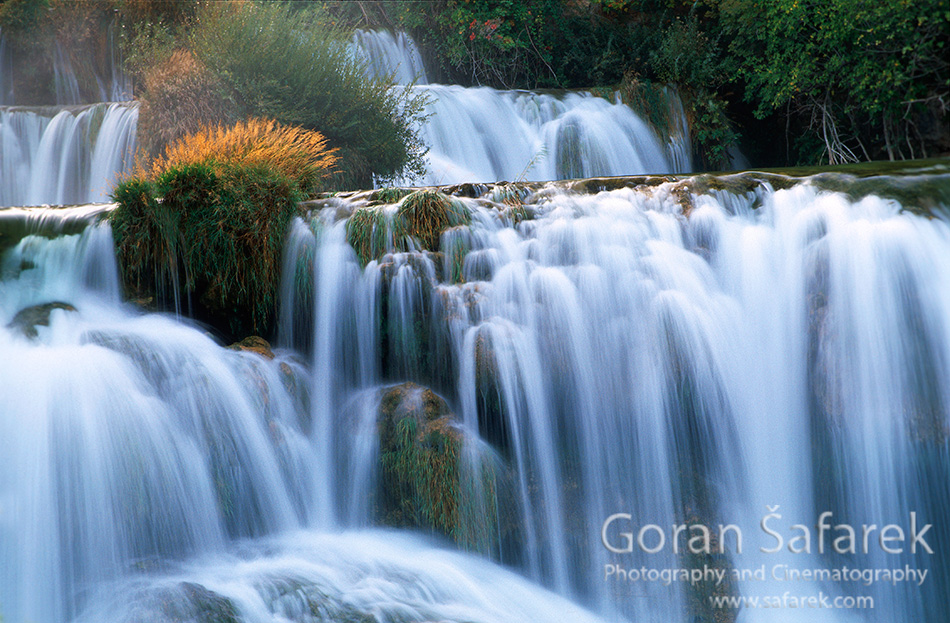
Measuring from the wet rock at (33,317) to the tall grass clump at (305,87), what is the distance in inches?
127

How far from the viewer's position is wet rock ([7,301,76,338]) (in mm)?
5095

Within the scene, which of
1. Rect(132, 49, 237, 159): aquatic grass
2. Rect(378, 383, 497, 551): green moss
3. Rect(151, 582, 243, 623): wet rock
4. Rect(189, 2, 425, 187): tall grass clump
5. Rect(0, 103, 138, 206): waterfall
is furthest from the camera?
Rect(0, 103, 138, 206): waterfall

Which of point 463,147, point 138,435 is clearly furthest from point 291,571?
point 463,147

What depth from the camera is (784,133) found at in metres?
11.0

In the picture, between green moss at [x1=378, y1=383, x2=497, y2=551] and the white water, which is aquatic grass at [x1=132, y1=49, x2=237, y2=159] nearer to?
the white water

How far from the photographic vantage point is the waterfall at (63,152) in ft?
29.9

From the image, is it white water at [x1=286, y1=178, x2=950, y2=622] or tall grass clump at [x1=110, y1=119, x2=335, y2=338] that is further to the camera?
tall grass clump at [x1=110, y1=119, x2=335, y2=338]

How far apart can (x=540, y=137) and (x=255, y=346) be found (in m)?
5.72

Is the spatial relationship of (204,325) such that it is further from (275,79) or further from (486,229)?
(275,79)

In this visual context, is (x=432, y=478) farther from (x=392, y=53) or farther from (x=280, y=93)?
(x=392, y=53)

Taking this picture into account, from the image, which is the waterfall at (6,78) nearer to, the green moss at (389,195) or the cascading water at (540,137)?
the cascading water at (540,137)

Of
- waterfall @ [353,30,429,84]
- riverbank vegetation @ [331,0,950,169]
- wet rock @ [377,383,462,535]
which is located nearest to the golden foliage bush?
wet rock @ [377,383,462,535]

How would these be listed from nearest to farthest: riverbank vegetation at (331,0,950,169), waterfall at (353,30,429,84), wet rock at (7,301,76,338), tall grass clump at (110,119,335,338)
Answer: wet rock at (7,301,76,338), tall grass clump at (110,119,335,338), riverbank vegetation at (331,0,950,169), waterfall at (353,30,429,84)

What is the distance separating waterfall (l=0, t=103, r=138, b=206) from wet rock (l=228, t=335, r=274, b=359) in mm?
4950
